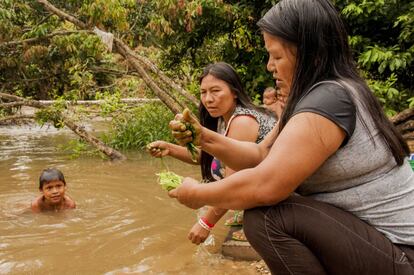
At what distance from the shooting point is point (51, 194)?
5711 mm

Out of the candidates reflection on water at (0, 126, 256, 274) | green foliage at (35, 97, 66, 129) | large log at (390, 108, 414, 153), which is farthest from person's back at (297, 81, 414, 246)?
green foliage at (35, 97, 66, 129)

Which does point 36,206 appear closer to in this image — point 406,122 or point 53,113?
point 53,113

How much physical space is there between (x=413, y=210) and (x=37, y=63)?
10474 mm

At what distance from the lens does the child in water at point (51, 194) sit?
575cm

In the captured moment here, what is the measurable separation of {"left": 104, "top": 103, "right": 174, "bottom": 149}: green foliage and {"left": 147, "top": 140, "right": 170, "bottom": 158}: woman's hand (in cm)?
605

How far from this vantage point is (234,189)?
2.07 metres

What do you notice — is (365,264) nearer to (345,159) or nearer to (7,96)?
(345,159)

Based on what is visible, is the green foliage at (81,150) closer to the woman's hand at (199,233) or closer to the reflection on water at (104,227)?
the reflection on water at (104,227)

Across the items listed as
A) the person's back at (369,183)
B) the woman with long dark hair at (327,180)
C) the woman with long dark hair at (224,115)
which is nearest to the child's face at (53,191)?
the woman with long dark hair at (224,115)

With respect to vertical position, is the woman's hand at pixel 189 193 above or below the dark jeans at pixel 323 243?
above

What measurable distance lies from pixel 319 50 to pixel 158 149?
171 centimetres

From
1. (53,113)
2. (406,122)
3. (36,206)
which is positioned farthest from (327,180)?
(53,113)

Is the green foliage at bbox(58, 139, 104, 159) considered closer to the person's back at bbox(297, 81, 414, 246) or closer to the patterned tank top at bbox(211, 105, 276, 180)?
the patterned tank top at bbox(211, 105, 276, 180)

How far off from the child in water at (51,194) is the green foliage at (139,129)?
154 inches
